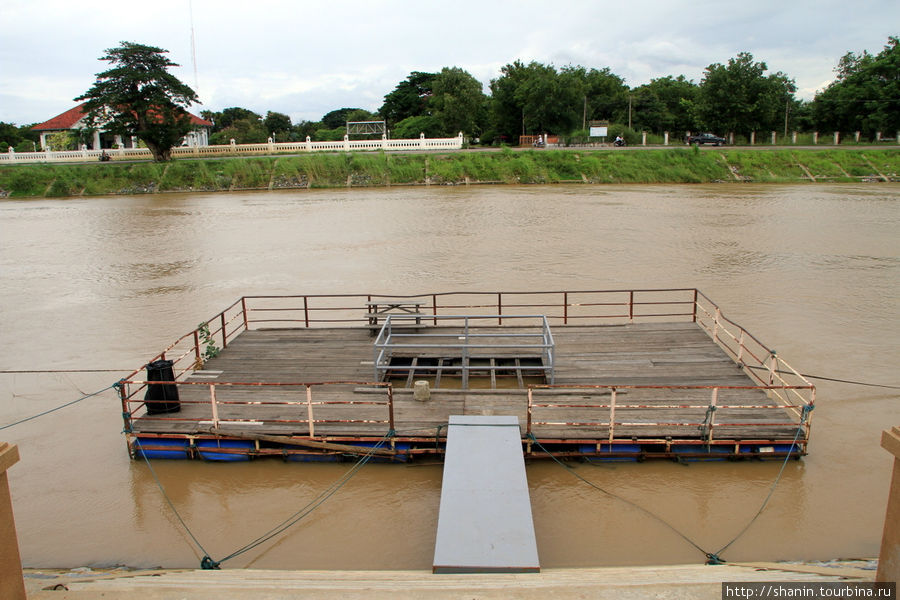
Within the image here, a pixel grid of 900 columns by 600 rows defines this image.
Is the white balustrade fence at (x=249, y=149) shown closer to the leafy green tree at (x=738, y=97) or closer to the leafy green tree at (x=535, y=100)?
the leafy green tree at (x=535, y=100)

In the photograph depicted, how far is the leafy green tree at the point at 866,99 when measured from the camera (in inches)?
2277

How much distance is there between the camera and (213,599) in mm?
4516

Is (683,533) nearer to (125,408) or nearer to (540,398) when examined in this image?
(540,398)

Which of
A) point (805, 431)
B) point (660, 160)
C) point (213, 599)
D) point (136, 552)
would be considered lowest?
point (136, 552)

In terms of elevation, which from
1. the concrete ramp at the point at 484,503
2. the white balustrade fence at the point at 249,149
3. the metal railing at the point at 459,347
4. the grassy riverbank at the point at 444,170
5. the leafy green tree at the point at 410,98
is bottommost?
the concrete ramp at the point at 484,503

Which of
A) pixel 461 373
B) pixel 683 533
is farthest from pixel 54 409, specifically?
pixel 683 533

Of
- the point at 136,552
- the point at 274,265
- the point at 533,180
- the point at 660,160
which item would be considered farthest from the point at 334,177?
the point at 136,552

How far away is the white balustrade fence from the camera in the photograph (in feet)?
196

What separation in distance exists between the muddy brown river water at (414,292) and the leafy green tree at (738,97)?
2211 cm

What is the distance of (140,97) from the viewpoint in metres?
54.0

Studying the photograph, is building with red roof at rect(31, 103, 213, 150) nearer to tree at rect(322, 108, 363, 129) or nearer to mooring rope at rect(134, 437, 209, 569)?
tree at rect(322, 108, 363, 129)

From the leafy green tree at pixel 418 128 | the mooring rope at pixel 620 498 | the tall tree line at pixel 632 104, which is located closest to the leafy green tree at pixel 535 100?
the tall tree line at pixel 632 104

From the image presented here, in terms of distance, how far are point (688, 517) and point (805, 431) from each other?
233 cm

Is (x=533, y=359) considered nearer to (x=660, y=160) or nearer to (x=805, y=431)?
(x=805, y=431)
